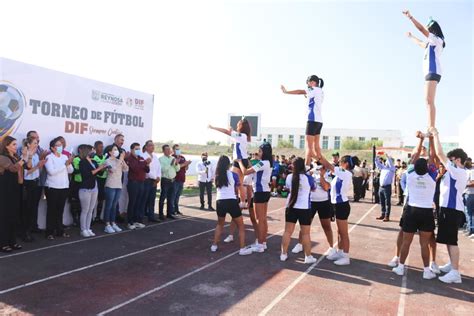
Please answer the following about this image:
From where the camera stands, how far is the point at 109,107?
1013cm

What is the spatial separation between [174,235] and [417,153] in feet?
17.9

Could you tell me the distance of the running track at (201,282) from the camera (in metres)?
4.66

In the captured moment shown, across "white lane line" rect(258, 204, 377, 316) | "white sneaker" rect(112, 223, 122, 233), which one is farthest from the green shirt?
"white lane line" rect(258, 204, 377, 316)

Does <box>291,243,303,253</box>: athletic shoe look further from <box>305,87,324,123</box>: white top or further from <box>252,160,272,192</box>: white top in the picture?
<box>305,87,324,123</box>: white top

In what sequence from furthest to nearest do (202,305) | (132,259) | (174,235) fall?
1. (174,235)
2. (132,259)
3. (202,305)

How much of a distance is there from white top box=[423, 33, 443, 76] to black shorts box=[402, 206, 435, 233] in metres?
2.22

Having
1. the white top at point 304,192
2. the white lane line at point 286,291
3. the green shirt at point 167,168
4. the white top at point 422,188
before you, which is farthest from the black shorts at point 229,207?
the green shirt at point 167,168

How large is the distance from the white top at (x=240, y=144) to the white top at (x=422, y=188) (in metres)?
3.04

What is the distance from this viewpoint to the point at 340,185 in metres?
6.77

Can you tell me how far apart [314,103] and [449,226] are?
2.99 meters

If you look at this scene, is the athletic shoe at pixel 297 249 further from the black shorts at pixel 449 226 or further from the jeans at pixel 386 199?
the jeans at pixel 386 199

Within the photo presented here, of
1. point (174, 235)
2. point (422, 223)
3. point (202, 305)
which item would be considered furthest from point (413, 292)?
point (174, 235)

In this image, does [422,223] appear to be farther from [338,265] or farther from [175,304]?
[175,304]

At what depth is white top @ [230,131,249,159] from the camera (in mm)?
7324
